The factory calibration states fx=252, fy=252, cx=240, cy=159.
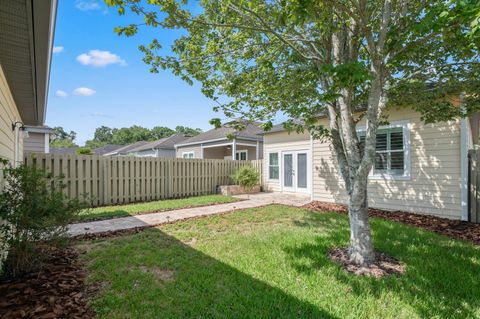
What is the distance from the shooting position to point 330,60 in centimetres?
448

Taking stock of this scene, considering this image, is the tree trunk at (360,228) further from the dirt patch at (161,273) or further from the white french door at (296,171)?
the white french door at (296,171)

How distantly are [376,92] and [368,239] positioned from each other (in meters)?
2.23

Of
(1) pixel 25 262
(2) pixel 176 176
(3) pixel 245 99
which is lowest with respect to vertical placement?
(1) pixel 25 262

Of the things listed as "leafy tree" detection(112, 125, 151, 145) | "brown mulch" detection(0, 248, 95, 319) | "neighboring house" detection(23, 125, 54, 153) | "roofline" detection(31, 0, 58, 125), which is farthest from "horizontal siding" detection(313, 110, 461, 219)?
"leafy tree" detection(112, 125, 151, 145)

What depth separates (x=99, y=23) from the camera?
6.86 meters

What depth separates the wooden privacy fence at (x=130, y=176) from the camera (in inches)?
346

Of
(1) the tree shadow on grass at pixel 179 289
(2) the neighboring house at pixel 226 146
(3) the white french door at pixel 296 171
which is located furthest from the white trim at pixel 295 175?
(1) the tree shadow on grass at pixel 179 289

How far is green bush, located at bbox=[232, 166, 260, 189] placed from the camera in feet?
42.1

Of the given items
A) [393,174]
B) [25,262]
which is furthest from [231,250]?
[393,174]

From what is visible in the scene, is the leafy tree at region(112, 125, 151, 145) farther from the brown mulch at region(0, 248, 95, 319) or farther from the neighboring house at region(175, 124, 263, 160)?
the brown mulch at region(0, 248, 95, 319)

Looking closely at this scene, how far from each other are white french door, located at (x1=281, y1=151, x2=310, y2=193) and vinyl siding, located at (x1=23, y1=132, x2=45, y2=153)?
12800 mm

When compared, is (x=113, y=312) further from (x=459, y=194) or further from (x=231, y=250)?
(x=459, y=194)

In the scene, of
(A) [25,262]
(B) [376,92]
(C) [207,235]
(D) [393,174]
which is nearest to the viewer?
(A) [25,262]

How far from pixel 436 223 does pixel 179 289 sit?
6.91 meters
